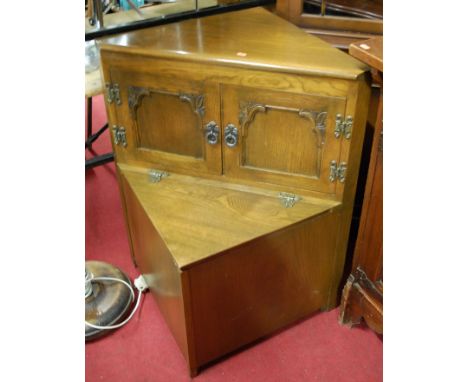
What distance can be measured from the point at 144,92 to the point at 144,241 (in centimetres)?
52

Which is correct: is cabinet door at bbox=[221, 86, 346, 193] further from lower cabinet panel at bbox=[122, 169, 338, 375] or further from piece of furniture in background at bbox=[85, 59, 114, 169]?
piece of furniture in background at bbox=[85, 59, 114, 169]

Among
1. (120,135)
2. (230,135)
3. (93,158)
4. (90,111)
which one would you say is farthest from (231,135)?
(90,111)

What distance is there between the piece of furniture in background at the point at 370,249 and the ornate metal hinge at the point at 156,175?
25.9 inches

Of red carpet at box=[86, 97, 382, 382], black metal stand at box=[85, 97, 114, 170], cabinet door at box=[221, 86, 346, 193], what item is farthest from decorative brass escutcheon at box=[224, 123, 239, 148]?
black metal stand at box=[85, 97, 114, 170]

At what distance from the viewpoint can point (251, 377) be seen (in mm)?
1607

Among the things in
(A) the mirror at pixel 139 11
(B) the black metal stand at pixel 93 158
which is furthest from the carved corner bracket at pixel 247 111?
(B) the black metal stand at pixel 93 158

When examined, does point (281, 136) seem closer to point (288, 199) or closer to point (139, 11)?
point (288, 199)

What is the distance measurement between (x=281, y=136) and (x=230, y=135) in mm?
155

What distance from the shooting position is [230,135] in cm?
145
